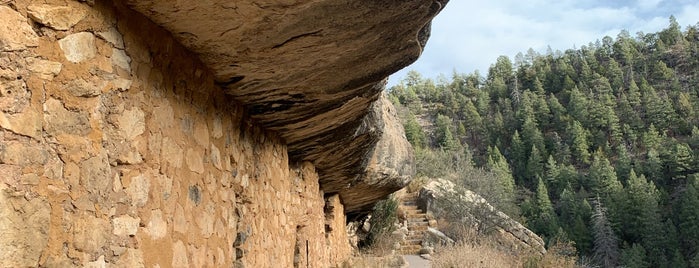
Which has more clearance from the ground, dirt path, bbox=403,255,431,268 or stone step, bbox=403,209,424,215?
stone step, bbox=403,209,424,215

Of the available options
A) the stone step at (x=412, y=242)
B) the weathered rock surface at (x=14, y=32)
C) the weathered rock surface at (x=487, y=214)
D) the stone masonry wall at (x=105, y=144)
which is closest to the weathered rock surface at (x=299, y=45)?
the stone masonry wall at (x=105, y=144)

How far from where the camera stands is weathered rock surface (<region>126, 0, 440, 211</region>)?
2121 mm

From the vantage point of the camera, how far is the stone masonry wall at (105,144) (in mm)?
1485

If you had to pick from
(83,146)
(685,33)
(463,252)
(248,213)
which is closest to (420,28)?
(83,146)

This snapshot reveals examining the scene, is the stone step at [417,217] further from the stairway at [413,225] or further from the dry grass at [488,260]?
the dry grass at [488,260]

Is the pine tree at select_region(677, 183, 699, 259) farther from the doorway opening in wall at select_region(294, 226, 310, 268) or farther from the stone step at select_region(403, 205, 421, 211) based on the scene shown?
the doorway opening in wall at select_region(294, 226, 310, 268)

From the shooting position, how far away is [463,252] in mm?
8875

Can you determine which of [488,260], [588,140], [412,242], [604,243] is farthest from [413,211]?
[588,140]

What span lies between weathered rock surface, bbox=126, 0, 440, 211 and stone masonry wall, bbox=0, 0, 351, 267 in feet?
0.47

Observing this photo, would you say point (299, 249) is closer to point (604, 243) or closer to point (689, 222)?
point (604, 243)

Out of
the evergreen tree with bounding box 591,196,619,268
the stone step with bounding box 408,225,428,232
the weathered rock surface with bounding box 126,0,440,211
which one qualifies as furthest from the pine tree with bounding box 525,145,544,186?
the weathered rock surface with bounding box 126,0,440,211

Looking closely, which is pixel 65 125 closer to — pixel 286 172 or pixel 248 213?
pixel 248 213

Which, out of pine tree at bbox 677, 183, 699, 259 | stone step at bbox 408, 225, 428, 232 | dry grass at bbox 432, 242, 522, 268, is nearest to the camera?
dry grass at bbox 432, 242, 522, 268

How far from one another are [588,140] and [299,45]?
5331cm
